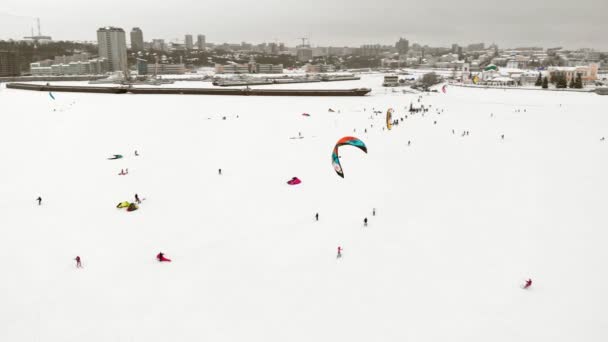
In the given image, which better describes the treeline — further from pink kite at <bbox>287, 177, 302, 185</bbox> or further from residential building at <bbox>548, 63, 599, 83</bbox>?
pink kite at <bbox>287, 177, 302, 185</bbox>

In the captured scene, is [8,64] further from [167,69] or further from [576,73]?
[576,73]

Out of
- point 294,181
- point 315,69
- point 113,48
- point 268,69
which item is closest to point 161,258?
point 294,181

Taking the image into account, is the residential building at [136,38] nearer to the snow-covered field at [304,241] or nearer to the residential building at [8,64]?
the residential building at [8,64]

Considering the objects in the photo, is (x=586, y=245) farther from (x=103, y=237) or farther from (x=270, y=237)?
(x=103, y=237)

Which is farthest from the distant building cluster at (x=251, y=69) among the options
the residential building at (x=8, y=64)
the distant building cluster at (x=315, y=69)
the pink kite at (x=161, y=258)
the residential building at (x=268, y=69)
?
the pink kite at (x=161, y=258)

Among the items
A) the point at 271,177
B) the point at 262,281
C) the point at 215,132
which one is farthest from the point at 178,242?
the point at 215,132

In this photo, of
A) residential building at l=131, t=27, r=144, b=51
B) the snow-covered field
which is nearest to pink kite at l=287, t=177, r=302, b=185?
the snow-covered field
